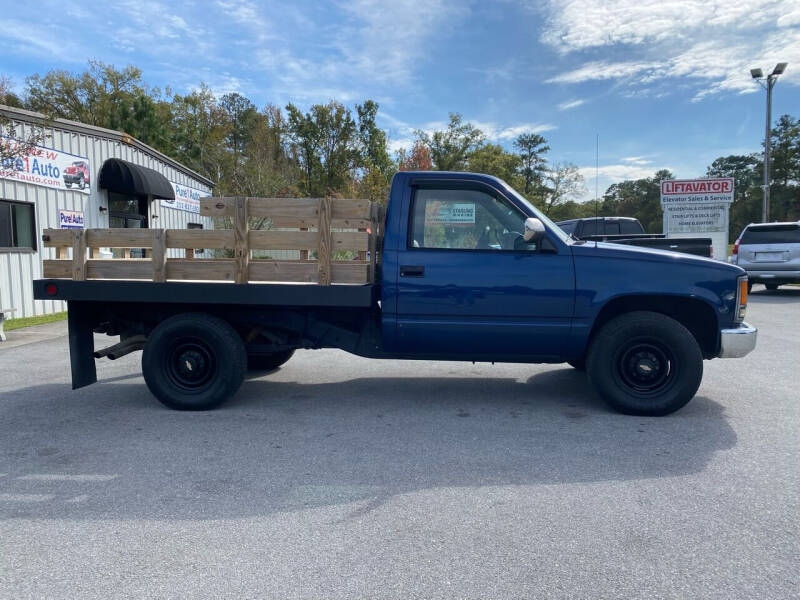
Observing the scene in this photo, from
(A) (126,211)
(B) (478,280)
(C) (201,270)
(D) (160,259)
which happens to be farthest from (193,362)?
(A) (126,211)

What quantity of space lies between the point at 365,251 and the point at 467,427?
1.74 m

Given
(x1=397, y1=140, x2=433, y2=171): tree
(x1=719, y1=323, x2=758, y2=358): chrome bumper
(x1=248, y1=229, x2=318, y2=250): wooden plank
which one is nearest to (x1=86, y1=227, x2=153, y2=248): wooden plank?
(x1=248, y1=229, x2=318, y2=250): wooden plank

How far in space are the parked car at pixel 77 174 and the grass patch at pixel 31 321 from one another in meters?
3.07

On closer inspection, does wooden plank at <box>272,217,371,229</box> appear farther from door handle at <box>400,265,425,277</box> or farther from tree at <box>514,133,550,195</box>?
tree at <box>514,133,550,195</box>

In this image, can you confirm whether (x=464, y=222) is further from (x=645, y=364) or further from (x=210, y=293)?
(x=210, y=293)

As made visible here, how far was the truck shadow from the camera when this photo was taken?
136 inches

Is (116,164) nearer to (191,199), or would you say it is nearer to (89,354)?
(191,199)

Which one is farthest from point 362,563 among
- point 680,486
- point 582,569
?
point 680,486

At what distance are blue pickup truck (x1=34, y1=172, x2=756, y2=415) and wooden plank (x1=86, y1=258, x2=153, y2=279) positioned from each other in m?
0.12

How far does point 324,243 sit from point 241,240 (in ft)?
2.42

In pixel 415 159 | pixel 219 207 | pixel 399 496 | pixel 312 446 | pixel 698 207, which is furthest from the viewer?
pixel 415 159

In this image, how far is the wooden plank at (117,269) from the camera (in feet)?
16.9

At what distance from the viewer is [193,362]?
526cm

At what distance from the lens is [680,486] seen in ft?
11.6
